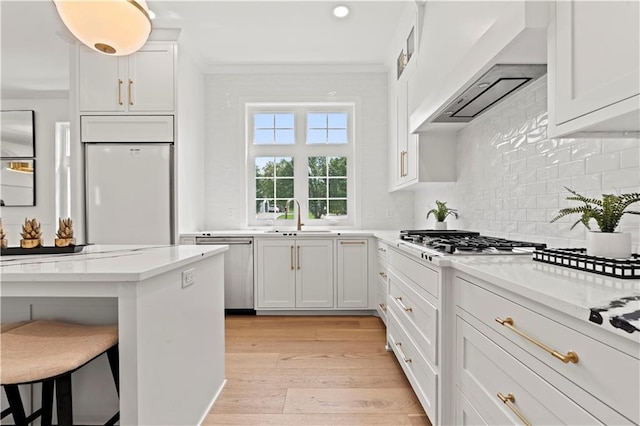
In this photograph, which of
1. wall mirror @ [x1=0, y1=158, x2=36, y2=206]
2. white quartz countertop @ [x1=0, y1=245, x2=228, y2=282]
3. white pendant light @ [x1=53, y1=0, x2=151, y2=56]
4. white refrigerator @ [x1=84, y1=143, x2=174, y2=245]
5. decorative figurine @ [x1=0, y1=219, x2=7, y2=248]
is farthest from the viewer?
wall mirror @ [x1=0, y1=158, x2=36, y2=206]

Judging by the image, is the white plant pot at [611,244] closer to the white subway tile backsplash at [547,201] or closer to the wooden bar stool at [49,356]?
the white subway tile backsplash at [547,201]

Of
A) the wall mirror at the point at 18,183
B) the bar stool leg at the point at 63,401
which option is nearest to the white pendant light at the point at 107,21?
the bar stool leg at the point at 63,401

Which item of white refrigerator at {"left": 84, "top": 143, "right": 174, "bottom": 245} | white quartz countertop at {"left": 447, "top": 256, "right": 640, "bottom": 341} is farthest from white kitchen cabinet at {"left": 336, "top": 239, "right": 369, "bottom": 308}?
white quartz countertop at {"left": 447, "top": 256, "right": 640, "bottom": 341}

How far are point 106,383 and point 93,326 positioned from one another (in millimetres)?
316

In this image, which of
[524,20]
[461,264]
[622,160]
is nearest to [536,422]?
[461,264]

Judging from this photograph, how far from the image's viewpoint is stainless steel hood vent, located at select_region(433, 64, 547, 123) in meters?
1.51

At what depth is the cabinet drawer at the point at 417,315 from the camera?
5.14ft

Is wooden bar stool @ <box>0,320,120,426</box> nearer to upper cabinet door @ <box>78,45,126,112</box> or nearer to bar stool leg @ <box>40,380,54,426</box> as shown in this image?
bar stool leg @ <box>40,380,54,426</box>

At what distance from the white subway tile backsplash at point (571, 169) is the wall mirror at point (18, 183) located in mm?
4938

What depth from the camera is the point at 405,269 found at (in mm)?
A: 2102

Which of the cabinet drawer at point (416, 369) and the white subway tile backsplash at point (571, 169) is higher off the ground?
the white subway tile backsplash at point (571, 169)

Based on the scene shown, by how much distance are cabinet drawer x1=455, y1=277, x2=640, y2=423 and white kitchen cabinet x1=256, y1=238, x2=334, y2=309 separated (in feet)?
8.18

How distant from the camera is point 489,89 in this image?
1799mm

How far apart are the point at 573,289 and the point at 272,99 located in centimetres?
375
